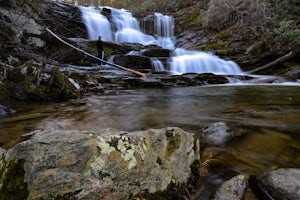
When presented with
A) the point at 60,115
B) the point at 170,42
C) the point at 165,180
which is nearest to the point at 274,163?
the point at 165,180

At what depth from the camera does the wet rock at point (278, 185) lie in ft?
6.76

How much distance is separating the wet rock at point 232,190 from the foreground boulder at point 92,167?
0.28m

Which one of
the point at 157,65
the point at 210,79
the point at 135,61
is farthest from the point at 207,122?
the point at 135,61

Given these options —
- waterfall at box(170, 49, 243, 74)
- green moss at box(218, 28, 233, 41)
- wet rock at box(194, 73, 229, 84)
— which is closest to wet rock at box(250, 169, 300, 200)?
wet rock at box(194, 73, 229, 84)

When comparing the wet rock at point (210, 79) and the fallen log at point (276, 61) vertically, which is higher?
the fallen log at point (276, 61)

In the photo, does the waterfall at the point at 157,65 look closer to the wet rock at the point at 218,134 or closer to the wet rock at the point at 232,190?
the wet rock at the point at 218,134

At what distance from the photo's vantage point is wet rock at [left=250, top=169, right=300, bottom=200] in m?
2.06

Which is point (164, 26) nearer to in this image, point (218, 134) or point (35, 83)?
point (35, 83)

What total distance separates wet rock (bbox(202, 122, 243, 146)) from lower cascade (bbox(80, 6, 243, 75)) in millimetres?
10772

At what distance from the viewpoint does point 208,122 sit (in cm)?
477

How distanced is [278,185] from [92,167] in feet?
4.66

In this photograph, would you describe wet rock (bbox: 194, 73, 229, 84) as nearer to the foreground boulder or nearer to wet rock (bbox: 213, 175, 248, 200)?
wet rock (bbox: 213, 175, 248, 200)

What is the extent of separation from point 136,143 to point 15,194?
85cm

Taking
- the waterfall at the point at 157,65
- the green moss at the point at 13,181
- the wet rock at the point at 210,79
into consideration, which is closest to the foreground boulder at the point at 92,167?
the green moss at the point at 13,181
